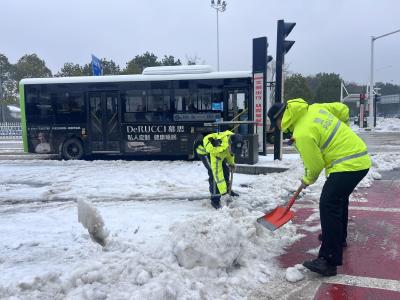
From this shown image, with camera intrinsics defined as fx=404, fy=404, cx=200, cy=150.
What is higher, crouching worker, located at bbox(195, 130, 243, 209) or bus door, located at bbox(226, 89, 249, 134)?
bus door, located at bbox(226, 89, 249, 134)

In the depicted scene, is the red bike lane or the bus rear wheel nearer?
the red bike lane

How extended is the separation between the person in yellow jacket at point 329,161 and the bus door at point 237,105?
31.6 feet

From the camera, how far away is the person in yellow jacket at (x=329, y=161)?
12.9ft

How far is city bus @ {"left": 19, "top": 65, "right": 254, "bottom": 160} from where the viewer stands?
550 inches

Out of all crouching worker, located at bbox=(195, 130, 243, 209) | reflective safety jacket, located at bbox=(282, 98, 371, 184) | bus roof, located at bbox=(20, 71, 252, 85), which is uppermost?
bus roof, located at bbox=(20, 71, 252, 85)

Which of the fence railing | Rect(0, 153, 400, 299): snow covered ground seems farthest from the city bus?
the fence railing

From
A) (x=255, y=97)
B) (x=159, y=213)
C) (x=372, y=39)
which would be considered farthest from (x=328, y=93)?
(x=159, y=213)

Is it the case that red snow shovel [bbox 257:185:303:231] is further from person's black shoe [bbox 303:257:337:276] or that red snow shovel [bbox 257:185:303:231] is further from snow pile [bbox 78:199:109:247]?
snow pile [bbox 78:199:109:247]

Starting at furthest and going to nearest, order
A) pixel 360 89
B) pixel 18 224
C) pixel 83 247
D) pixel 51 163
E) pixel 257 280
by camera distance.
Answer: pixel 360 89 < pixel 51 163 < pixel 18 224 < pixel 83 247 < pixel 257 280

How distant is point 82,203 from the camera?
177 inches

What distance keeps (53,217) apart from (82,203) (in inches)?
91.6

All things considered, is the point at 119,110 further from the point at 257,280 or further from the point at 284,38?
the point at 257,280

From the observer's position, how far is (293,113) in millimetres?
4109

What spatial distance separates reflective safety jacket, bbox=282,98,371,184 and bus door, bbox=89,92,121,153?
11.2 m
